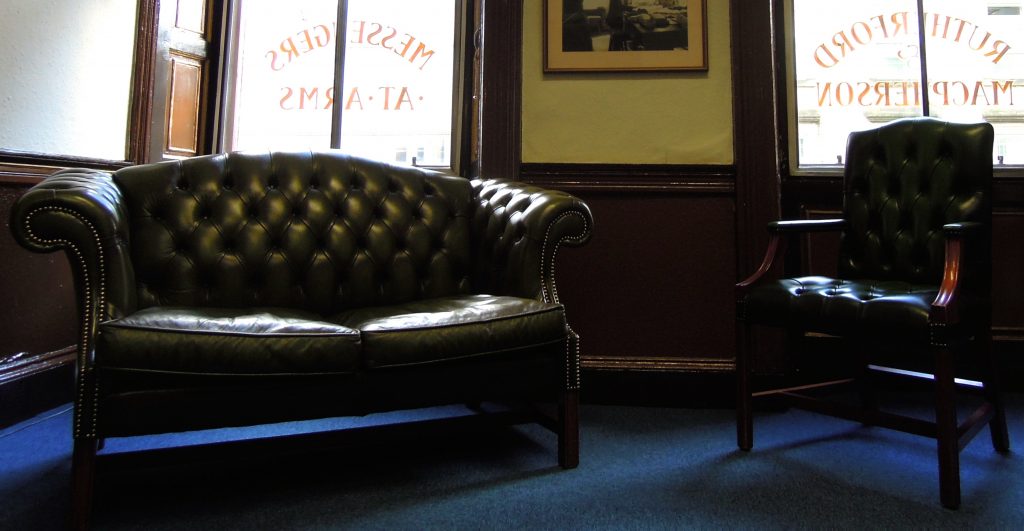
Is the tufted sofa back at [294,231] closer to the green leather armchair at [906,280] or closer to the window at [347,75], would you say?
the window at [347,75]

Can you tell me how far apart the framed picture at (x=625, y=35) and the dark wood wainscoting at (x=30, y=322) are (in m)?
2.02

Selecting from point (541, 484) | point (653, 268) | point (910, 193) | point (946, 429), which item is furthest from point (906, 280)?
point (541, 484)

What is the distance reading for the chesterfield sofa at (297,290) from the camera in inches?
50.9

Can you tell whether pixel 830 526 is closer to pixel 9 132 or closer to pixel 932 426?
pixel 932 426

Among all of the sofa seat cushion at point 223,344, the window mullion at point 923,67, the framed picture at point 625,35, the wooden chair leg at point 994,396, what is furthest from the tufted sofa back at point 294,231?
the window mullion at point 923,67

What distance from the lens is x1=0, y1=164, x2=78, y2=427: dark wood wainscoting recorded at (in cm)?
201

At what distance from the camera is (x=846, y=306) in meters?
1.54

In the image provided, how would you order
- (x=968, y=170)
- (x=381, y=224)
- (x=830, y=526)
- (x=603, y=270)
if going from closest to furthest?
(x=830, y=526) → (x=968, y=170) → (x=381, y=224) → (x=603, y=270)

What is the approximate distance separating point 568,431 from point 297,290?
0.98 meters

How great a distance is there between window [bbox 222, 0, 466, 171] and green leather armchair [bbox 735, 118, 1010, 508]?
1.78 meters

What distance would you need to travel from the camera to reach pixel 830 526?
1303 millimetres

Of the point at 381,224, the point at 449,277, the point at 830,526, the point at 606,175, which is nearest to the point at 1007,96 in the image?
the point at 606,175

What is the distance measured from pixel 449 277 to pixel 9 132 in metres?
1.63

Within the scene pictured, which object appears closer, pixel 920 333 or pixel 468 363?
pixel 920 333
